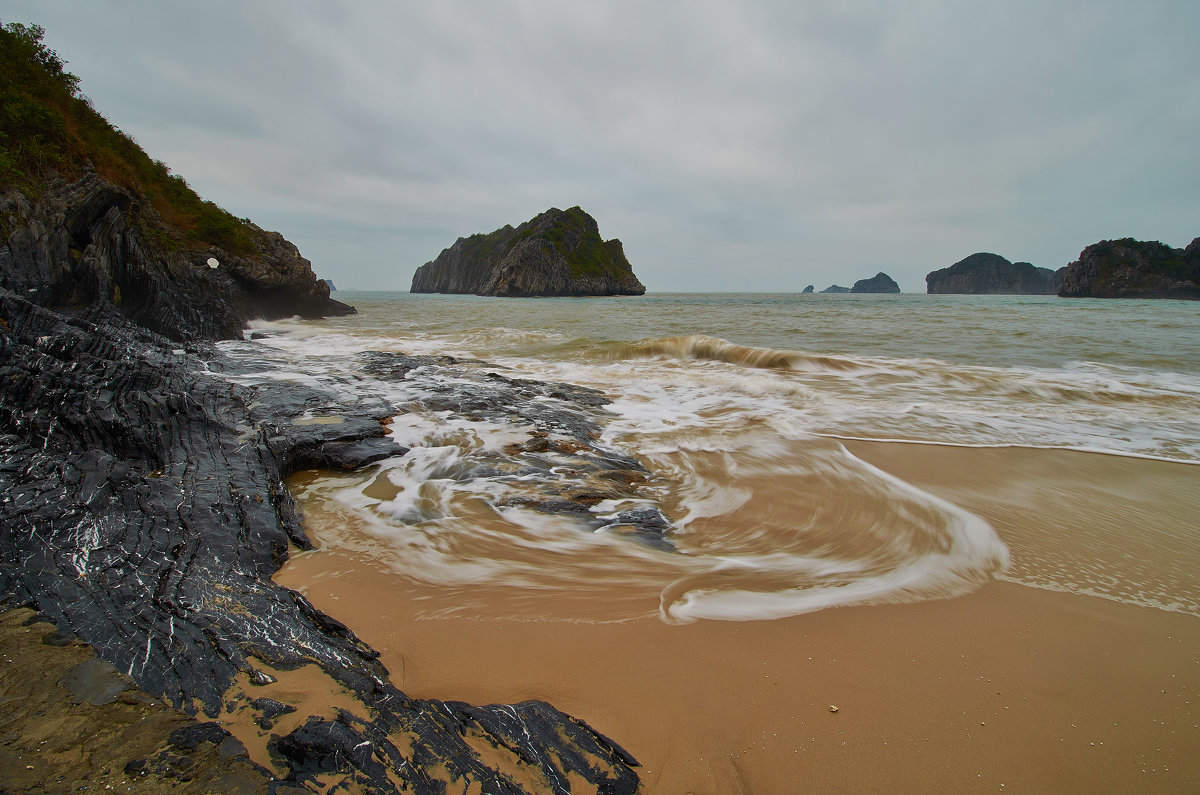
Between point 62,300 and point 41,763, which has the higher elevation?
point 62,300

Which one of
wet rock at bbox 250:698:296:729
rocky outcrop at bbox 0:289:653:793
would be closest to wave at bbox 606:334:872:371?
rocky outcrop at bbox 0:289:653:793

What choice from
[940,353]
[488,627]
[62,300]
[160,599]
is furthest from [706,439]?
[62,300]

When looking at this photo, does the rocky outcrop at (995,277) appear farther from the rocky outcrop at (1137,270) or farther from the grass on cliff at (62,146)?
the grass on cliff at (62,146)

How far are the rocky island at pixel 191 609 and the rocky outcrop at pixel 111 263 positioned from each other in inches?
199

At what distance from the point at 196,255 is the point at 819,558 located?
20674 millimetres

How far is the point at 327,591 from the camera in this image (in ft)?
8.18

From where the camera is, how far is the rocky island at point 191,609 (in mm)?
1263

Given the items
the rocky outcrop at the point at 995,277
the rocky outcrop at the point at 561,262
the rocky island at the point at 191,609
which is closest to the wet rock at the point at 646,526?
the rocky island at the point at 191,609

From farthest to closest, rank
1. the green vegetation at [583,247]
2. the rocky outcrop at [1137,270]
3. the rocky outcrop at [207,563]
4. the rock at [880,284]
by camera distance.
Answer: the rock at [880,284], the green vegetation at [583,247], the rocky outcrop at [1137,270], the rocky outcrop at [207,563]

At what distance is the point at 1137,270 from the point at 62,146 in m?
109

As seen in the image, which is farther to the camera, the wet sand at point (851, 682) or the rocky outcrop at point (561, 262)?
the rocky outcrop at point (561, 262)

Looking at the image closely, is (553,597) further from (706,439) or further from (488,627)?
(706,439)

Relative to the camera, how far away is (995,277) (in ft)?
418

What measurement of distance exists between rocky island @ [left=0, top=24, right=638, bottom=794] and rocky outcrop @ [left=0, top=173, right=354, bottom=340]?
5057mm
